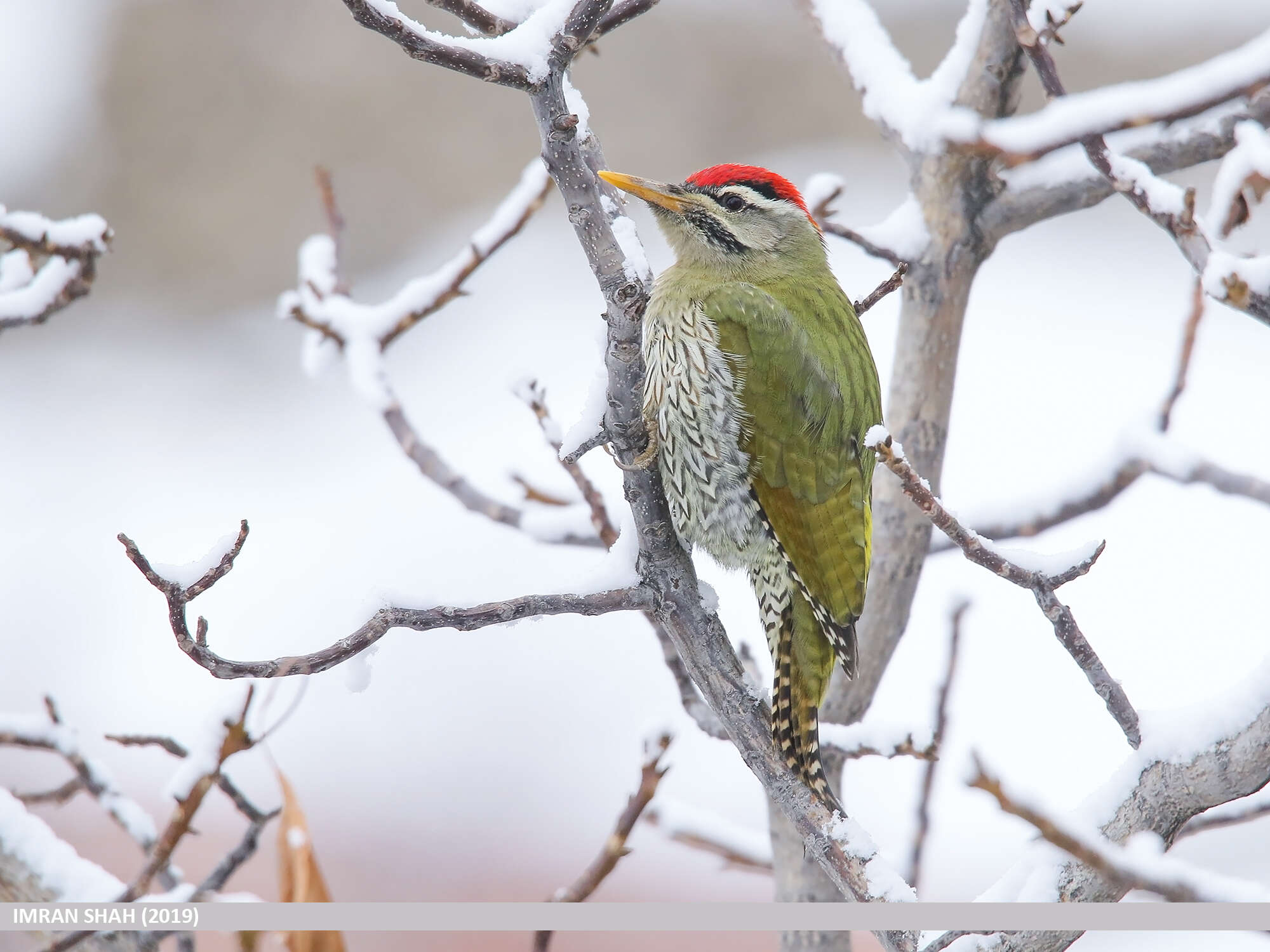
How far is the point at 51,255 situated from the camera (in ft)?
5.65

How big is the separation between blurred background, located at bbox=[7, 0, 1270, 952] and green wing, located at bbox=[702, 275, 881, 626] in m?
0.83

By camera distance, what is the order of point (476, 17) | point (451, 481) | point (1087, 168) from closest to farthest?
point (476, 17) < point (1087, 168) < point (451, 481)

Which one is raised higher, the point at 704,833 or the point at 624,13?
the point at 624,13

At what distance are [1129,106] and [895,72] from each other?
0.52 m

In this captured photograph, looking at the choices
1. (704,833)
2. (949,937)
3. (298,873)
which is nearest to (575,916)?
(298,873)

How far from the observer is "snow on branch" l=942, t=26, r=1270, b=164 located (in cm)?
147

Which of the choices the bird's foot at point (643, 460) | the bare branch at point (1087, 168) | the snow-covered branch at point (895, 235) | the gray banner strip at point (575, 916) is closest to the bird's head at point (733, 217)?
the snow-covered branch at point (895, 235)

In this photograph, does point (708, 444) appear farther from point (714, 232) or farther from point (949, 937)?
point (949, 937)

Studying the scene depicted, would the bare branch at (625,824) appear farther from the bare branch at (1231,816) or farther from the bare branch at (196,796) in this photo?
the bare branch at (1231,816)

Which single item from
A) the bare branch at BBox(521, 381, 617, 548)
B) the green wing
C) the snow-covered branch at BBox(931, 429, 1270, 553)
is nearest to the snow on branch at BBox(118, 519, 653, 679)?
the bare branch at BBox(521, 381, 617, 548)

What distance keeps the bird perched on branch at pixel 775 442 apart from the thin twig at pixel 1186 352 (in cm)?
48

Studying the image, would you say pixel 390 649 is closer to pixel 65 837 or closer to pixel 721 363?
pixel 65 837

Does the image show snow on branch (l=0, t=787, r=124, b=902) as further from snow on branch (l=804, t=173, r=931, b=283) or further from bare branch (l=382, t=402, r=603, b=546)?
snow on branch (l=804, t=173, r=931, b=283)

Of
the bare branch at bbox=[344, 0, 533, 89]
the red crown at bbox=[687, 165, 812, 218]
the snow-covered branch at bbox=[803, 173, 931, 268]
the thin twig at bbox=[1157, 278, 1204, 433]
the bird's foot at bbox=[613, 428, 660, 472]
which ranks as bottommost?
the bird's foot at bbox=[613, 428, 660, 472]
